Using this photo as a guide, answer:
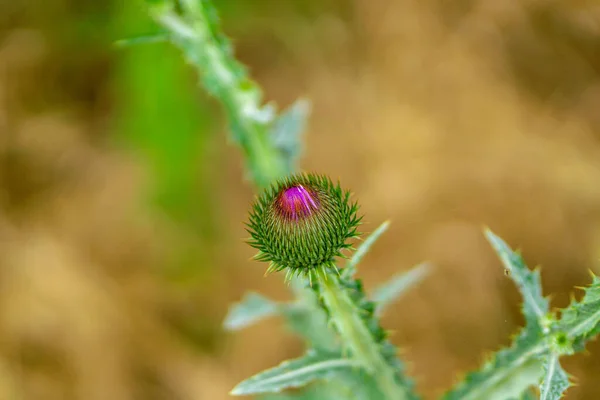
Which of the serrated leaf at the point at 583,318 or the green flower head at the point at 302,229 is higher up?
the green flower head at the point at 302,229

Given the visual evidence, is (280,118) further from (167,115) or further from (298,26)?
(298,26)

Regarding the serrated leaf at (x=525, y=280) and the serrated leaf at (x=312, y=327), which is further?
the serrated leaf at (x=312, y=327)

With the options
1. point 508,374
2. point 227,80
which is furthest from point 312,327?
point 227,80

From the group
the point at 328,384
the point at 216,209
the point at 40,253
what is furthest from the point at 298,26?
the point at 328,384

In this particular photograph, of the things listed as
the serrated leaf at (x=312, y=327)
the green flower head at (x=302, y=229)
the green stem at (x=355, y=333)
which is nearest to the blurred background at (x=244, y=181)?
the serrated leaf at (x=312, y=327)

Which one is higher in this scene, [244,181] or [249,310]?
[244,181]

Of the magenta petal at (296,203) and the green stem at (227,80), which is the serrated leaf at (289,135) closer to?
the green stem at (227,80)

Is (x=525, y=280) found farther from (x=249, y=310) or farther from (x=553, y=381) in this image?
(x=249, y=310)

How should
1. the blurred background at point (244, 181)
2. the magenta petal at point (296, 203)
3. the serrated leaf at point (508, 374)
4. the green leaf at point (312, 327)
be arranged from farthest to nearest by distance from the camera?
the blurred background at point (244, 181) → the green leaf at point (312, 327) → the serrated leaf at point (508, 374) → the magenta petal at point (296, 203)
